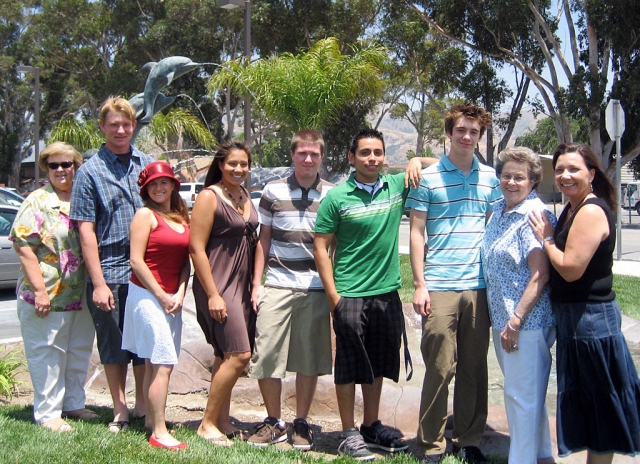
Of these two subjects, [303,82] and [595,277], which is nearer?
[595,277]

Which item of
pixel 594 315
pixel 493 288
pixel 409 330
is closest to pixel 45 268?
pixel 493 288

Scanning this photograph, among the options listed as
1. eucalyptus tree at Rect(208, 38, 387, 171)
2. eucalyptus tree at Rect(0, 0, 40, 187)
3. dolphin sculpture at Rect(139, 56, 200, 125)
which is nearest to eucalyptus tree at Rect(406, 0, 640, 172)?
eucalyptus tree at Rect(208, 38, 387, 171)

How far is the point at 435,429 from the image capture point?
3.72 metres

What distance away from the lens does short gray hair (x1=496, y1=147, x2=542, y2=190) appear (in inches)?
138

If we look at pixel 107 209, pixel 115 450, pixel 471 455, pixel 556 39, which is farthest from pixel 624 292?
pixel 556 39

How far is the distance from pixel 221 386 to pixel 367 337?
3.02ft

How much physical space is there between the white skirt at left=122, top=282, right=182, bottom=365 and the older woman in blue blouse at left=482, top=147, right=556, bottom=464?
1861 mm

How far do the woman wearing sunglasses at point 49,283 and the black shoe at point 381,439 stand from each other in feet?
6.03

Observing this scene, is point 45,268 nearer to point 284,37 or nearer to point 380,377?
point 380,377

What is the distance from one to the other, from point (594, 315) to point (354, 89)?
1239cm

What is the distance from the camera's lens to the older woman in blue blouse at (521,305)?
3.36m

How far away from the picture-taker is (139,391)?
430 cm

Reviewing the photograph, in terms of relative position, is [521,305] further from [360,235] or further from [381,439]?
[381,439]

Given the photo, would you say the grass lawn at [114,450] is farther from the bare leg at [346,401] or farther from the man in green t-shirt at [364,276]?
the man in green t-shirt at [364,276]
